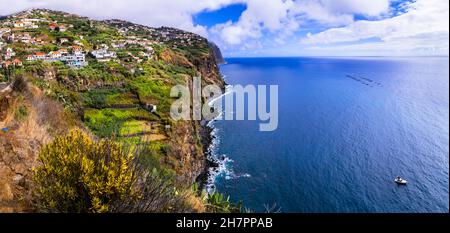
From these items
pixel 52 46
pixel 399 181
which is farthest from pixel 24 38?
pixel 399 181

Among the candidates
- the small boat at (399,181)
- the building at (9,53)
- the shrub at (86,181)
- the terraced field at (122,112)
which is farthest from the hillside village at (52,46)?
the small boat at (399,181)

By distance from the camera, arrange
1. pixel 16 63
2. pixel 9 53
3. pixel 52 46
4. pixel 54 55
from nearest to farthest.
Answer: pixel 16 63, pixel 9 53, pixel 54 55, pixel 52 46

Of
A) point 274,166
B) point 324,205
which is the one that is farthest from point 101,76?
point 324,205

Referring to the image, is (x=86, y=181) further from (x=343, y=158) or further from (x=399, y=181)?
(x=343, y=158)

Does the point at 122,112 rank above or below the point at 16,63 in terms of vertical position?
below

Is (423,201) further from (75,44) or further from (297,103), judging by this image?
(75,44)

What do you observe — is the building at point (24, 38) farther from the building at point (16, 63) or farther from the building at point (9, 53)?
the building at point (16, 63)

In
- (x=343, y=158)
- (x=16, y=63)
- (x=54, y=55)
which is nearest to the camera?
(x=343, y=158)

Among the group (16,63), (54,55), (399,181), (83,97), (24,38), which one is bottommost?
(399,181)
